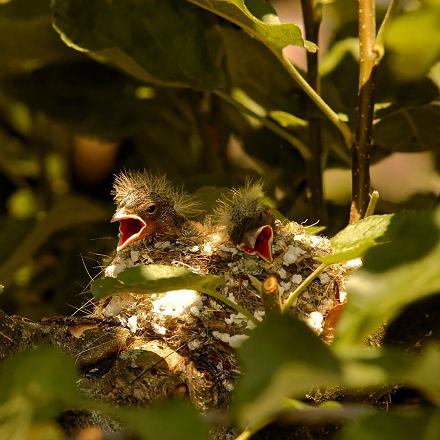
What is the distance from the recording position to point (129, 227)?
6.27ft

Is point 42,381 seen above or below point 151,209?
above

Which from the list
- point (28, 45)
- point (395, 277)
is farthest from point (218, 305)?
point (28, 45)

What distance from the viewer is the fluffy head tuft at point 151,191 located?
1.96 meters

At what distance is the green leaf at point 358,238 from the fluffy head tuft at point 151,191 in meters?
0.85

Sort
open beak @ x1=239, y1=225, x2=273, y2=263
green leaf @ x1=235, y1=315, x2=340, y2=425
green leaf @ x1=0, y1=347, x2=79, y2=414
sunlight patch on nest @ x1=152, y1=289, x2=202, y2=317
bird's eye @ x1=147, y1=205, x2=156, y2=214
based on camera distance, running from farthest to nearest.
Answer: bird's eye @ x1=147, y1=205, x2=156, y2=214 → open beak @ x1=239, y1=225, x2=273, y2=263 → sunlight patch on nest @ x1=152, y1=289, x2=202, y2=317 → green leaf @ x1=0, y1=347, x2=79, y2=414 → green leaf @ x1=235, y1=315, x2=340, y2=425

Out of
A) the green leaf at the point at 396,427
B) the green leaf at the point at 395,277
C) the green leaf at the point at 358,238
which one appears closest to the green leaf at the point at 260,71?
the green leaf at the point at 358,238

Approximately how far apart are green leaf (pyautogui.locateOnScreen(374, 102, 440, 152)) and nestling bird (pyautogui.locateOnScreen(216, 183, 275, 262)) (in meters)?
0.29

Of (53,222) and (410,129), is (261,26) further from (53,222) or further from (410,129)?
(53,222)

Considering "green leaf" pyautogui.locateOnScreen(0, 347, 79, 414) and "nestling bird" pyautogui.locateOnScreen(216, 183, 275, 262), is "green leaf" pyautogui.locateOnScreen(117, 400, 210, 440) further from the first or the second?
"nestling bird" pyautogui.locateOnScreen(216, 183, 275, 262)

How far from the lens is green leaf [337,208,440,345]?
2.45ft

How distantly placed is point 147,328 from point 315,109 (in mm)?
559

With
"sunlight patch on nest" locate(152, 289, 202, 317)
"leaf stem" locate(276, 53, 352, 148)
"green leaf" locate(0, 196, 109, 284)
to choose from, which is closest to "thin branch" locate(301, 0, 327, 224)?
"leaf stem" locate(276, 53, 352, 148)

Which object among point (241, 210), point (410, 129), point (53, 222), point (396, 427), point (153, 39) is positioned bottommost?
point (53, 222)

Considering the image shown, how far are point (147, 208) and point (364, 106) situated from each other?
62 centimetres
